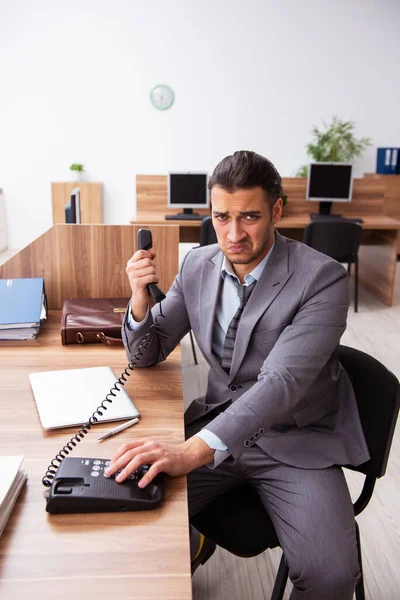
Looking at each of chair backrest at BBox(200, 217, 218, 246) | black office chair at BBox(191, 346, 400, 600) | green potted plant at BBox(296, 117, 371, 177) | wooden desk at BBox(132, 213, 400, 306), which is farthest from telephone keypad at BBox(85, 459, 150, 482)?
green potted plant at BBox(296, 117, 371, 177)

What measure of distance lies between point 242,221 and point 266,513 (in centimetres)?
74

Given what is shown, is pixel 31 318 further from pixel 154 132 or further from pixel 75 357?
pixel 154 132

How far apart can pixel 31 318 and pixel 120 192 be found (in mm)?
5411

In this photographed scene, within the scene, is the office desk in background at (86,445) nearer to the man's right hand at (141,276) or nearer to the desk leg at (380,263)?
the man's right hand at (141,276)

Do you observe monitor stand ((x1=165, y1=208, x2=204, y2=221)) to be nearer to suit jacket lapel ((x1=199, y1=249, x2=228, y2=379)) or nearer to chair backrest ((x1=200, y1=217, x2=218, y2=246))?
chair backrest ((x1=200, y1=217, x2=218, y2=246))

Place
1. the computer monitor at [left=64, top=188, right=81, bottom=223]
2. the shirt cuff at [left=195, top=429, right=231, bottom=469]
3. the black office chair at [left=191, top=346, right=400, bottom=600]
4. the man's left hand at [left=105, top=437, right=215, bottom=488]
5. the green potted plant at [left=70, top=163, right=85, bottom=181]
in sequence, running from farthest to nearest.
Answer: the green potted plant at [left=70, top=163, right=85, bottom=181] < the computer monitor at [left=64, top=188, right=81, bottom=223] < the black office chair at [left=191, top=346, right=400, bottom=600] < the shirt cuff at [left=195, top=429, right=231, bottom=469] < the man's left hand at [left=105, top=437, right=215, bottom=488]

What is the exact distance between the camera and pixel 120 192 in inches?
271

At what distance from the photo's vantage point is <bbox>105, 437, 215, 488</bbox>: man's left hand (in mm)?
995

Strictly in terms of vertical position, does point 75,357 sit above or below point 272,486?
above

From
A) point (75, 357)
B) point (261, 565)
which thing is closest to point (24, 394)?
point (75, 357)

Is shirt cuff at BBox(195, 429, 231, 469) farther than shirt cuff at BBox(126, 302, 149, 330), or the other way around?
shirt cuff at BBox(126, 302, 149, 330)

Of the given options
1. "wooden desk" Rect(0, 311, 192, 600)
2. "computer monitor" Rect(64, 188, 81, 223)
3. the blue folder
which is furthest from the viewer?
the blue folder

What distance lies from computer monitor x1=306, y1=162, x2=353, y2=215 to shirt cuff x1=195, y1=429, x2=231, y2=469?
435cm

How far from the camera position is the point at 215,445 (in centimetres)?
118
